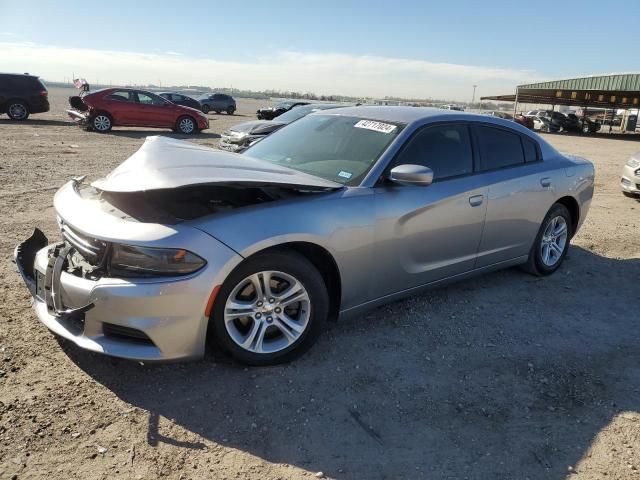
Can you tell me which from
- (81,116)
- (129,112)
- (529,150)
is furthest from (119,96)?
(529,150)

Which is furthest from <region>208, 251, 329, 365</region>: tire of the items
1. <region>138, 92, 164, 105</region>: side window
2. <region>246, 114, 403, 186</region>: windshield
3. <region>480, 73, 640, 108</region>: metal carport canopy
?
<region>480, 73, 640, 108</region>: metal carport canopy

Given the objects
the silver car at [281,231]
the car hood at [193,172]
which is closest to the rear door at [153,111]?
the silver car at [281,231]

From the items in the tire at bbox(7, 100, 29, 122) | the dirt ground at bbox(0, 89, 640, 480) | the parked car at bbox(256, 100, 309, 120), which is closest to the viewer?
the dirt ground at bbox(0, 89, 640, 480)

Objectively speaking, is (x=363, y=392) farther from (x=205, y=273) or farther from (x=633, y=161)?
(x=633, y=161)

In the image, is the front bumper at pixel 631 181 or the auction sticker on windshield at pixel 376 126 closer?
the auction sticker on windshield at pixel 376 126

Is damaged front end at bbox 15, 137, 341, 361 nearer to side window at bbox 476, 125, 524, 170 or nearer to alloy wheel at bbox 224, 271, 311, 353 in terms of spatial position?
alloy wheel at bbox 224, 271, 311, 353

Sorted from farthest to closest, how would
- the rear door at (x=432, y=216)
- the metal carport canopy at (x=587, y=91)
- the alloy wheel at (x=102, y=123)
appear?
the metal carport canopy at (x=587, y=91)
the alloy wheel at (x=102, y=123)
the rear door at (x=432, y=216)

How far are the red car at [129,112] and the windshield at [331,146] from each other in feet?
47.9

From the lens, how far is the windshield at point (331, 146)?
3.75 metres

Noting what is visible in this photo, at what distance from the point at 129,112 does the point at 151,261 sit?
16.5 m

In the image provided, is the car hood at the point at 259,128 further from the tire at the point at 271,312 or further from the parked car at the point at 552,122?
the parked car at the point at 552,122

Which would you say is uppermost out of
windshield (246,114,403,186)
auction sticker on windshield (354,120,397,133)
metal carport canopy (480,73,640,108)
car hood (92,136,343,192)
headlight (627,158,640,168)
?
metal carport canopy (480,73,640,108)

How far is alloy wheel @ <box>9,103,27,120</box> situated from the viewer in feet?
62.2

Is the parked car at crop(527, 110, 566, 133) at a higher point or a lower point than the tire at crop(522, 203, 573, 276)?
higher
